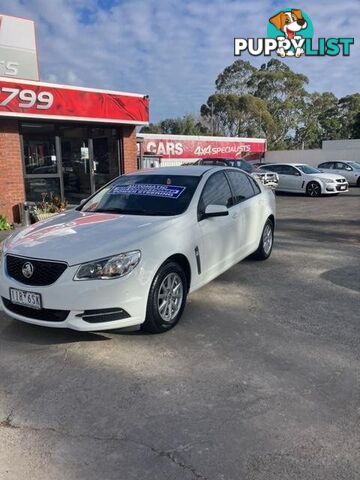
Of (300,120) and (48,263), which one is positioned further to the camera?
(300,120)

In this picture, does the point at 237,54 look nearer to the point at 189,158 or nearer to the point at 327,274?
the point at 189,158

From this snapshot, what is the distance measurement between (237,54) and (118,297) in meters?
25.6

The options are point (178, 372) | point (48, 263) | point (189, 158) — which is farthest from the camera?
point (189, 158)

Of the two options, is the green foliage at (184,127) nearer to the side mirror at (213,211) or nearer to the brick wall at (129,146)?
the brick wall at (129,146)

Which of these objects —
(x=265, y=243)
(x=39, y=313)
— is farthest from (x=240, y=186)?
(x=39, y=313)

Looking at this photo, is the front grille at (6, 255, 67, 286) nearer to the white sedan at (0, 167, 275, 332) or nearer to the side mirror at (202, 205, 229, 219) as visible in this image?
the white sedan at (0, 167, 275, 332)

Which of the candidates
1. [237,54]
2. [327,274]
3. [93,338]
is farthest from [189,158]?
[93,338]

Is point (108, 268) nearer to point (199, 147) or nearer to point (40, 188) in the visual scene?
point (40, 188)

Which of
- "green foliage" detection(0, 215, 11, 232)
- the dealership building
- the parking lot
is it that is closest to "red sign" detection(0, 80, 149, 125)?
the dealership building

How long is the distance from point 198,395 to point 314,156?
37.6 metres

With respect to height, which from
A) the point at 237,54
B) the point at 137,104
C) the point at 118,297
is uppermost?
the point at 237,54

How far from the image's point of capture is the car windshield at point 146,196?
5.02 meters

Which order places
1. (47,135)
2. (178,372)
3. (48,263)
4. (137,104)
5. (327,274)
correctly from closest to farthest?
(178,372) → (48,263) → (327,274) → (47,135) → (137,104)

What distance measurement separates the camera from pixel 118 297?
391cm
